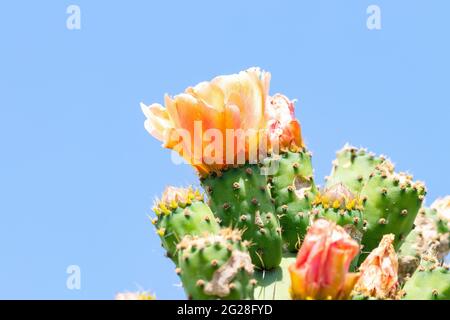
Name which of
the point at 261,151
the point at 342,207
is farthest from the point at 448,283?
the point at 261,151

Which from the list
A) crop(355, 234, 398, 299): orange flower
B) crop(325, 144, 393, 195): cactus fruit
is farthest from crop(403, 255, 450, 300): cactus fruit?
crop(325, 144, 393, 195): cactus fruit

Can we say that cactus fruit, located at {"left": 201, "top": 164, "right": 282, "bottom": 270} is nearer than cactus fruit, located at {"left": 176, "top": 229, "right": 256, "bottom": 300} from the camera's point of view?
No

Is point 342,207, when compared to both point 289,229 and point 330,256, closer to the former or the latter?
point 289,229

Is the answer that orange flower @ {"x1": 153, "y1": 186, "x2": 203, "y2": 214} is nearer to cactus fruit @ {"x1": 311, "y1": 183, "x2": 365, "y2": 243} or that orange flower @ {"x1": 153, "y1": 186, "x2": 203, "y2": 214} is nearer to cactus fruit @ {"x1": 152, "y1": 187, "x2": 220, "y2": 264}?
cactus fruit @ {"x1": 152, "y1": 187, "x2": 220, "y2": 264}

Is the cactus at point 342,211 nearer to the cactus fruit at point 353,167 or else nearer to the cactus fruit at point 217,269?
the cactus fruit at point 353,167

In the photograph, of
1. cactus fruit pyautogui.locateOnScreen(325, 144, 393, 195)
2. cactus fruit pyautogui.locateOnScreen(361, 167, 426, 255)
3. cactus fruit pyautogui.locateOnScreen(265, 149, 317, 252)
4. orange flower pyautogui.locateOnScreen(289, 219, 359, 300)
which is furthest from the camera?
cactus fruit pyautogui.locateOnScreen(325, 144, 393, 195)
